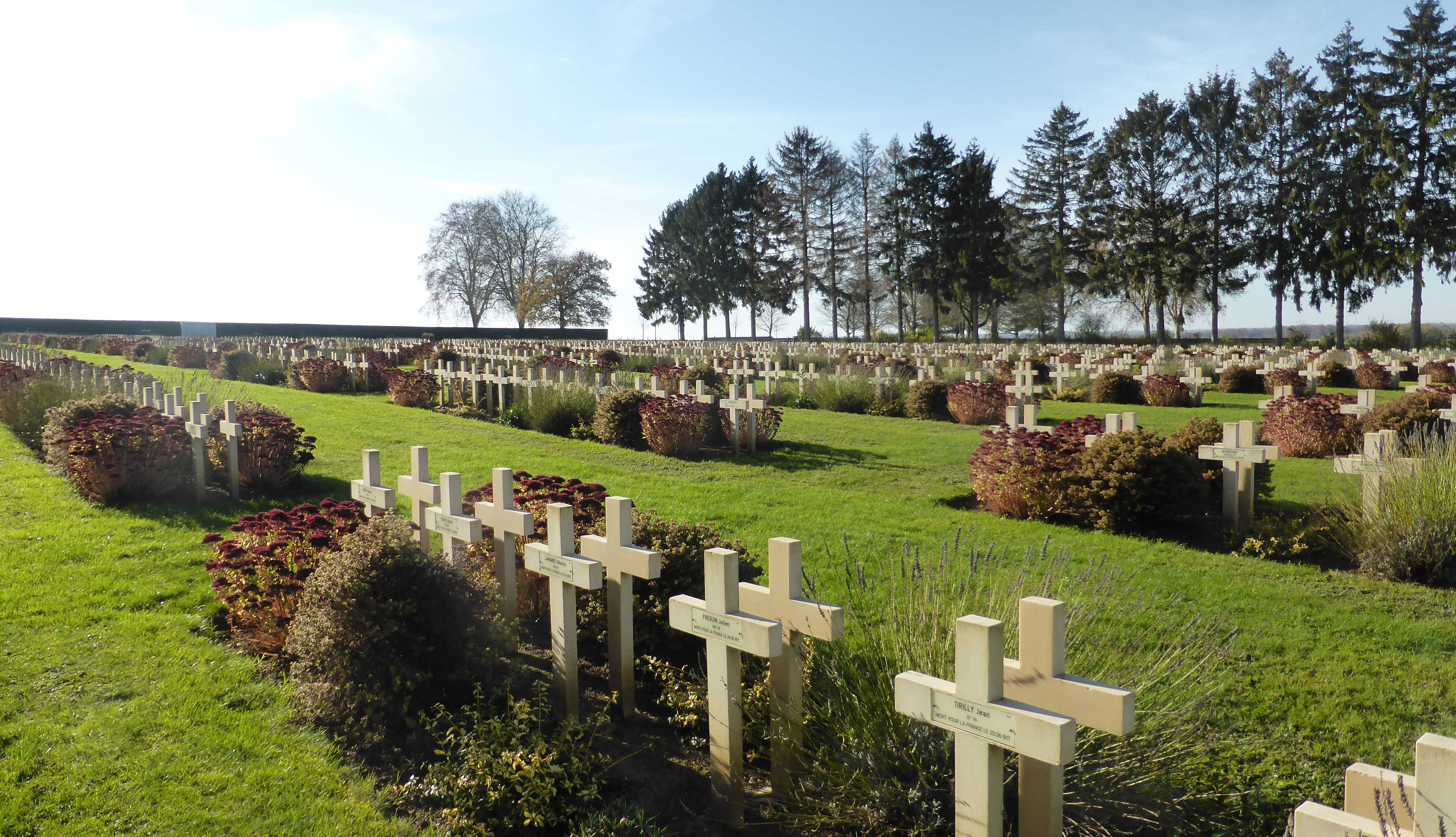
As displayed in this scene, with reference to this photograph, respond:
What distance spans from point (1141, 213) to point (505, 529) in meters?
46.3

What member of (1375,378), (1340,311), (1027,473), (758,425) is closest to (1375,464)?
(1027,473)

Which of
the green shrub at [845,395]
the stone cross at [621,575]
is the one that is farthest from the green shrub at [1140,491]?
the green shrub at [845,395]

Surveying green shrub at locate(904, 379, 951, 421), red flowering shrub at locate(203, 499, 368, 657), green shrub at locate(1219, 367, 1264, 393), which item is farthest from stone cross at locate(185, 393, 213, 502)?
green shrub at locate(1219, 367, 1264, 393)

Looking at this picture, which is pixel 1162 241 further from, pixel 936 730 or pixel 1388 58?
pixel 936 730

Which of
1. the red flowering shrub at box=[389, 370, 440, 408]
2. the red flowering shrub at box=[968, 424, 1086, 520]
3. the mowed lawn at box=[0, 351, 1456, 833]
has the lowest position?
the mowed lawn at box=[0, 351, 1456, 833]

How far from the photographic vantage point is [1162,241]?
4356 centimetres

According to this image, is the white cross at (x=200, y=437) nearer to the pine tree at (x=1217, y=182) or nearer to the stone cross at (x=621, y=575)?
the stone cross at (x=621, y=575)

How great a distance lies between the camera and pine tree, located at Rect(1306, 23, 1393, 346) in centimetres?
3756

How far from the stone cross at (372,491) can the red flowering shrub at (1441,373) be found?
20.8m

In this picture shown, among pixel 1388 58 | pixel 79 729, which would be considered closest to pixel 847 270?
pixel 1388 58

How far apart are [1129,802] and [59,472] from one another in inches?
389

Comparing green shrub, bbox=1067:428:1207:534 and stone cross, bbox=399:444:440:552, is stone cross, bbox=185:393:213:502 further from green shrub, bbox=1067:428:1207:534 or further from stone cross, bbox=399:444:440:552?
green shrub, bbox=1067:428:1207:534

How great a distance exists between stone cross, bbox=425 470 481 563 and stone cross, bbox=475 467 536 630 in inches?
3.2

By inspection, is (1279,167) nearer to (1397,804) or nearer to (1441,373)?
(1441,373)
